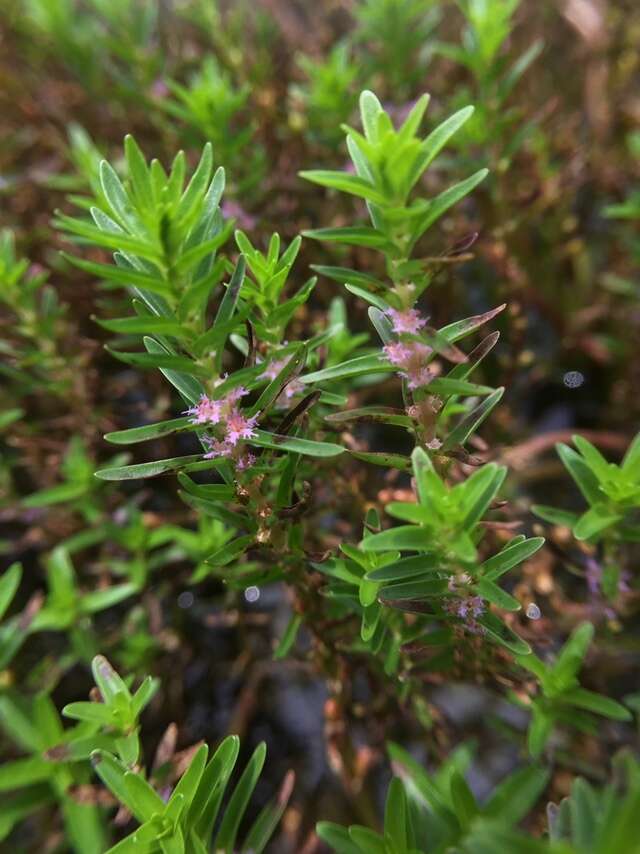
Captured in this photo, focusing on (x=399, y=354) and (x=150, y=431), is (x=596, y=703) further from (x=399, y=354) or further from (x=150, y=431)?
(x=150, y=431)

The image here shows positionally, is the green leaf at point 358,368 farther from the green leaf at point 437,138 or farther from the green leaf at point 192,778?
the green leaf at point 192,778

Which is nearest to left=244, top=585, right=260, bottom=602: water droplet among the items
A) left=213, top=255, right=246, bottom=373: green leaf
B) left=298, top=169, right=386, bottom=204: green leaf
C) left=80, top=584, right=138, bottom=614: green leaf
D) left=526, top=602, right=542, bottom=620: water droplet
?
left=80, top=584, right=138, bottom=614: green leaf

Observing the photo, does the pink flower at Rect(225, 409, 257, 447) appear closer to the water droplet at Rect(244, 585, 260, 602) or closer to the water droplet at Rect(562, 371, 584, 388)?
the water droplet at Rect(244, 585, 260, 602)

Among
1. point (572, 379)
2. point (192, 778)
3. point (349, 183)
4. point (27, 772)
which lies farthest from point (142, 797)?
point (572, 379)

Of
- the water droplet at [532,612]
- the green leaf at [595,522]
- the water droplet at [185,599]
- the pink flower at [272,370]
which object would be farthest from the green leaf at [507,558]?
the water droplet at [185,599]

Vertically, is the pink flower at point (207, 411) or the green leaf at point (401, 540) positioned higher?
the pink flower at point (207, 411)

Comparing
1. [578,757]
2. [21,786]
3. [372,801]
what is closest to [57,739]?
[21,786]
